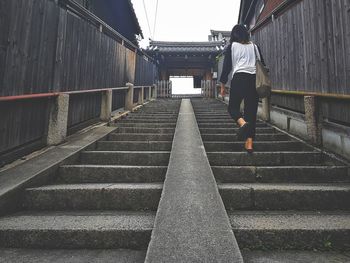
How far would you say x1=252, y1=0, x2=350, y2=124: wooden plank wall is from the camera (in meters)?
3.54

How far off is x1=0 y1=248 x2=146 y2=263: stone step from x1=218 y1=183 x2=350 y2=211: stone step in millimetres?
1116

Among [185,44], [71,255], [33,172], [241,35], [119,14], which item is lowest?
[71,255]

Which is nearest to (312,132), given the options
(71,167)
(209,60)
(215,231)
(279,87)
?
(279,87)

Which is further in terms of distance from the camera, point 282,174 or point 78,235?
point 282,174

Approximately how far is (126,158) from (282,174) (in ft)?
7.01

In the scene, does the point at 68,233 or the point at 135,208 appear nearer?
the point at 68,233

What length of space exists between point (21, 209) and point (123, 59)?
21.6 ft

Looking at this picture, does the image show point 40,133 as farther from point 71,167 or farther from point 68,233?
point 68,233

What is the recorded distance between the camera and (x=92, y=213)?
257 centimetres

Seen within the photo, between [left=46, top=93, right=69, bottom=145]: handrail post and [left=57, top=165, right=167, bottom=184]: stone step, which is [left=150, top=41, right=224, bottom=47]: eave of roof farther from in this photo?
[left=57, top=165, right=167, bottom=184]: stone step

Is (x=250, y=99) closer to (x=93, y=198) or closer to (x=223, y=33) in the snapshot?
(x=93, y=198)

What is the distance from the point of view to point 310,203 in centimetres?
268

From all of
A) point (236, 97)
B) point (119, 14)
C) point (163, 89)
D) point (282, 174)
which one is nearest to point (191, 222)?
point (282, 174)

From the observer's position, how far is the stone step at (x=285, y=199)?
266 cm
